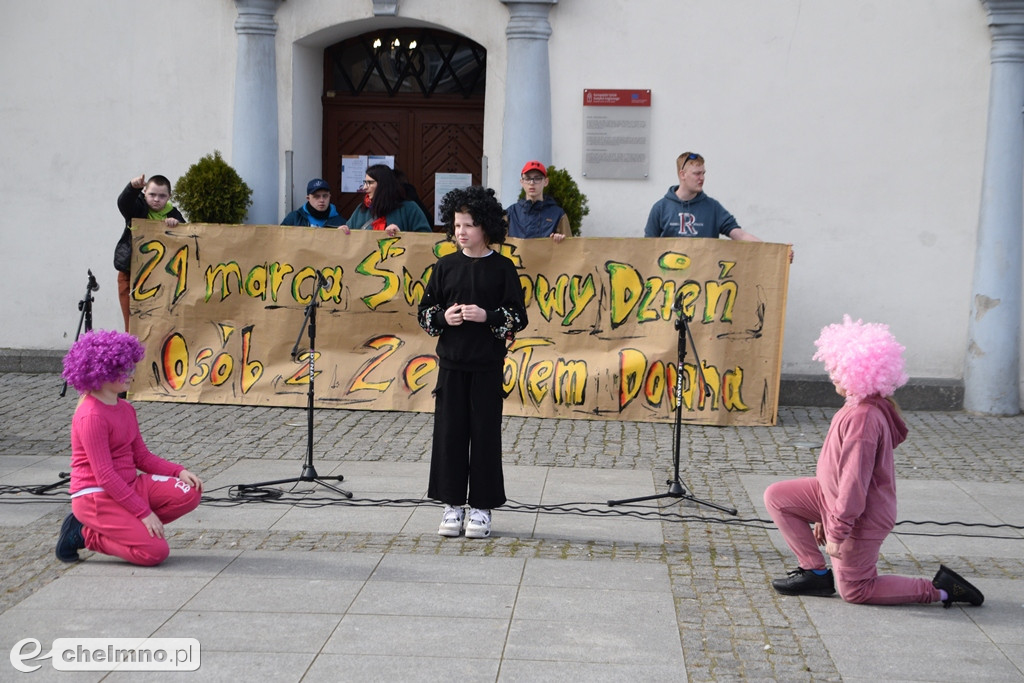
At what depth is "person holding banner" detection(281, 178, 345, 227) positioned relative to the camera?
1069cm

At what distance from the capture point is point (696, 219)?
33.1 ft

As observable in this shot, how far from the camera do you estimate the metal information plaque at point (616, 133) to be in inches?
441

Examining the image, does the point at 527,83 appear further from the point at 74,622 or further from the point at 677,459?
the point at 74,622

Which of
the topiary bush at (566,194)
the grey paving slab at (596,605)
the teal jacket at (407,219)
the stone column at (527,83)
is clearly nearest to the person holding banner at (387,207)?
the teal jacket at (407,219)

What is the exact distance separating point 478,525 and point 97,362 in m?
2.18

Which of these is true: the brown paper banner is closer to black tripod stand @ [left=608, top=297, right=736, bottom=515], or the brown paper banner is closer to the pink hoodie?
black tripod stand @ [left=608, top=297, right=736, bottom=515]

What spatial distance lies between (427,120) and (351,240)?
8.96 feet

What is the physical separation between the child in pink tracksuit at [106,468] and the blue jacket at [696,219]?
17.8 feet

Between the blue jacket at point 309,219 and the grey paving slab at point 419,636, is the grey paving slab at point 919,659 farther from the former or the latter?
the blue jacket at point 309,219

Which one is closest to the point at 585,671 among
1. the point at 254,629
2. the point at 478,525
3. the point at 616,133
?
the point at 254,629

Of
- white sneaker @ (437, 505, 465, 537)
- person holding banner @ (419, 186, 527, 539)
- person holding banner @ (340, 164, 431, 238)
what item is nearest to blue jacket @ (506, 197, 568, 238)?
person holding banner @ (340, 164, 431, 238)

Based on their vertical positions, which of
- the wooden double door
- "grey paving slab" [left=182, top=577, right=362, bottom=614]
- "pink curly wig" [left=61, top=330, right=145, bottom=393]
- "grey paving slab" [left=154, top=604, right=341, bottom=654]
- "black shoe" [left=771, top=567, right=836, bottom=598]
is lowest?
"grey paving slab" [left=182, top=577, right=362, bottom=614]

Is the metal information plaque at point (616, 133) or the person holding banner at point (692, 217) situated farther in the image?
the metal information plaque at point (616, 133)

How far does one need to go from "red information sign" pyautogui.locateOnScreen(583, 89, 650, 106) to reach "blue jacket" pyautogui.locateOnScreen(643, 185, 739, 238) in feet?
4.67
